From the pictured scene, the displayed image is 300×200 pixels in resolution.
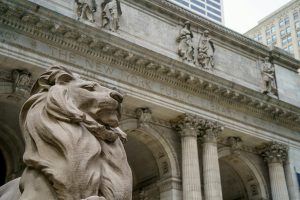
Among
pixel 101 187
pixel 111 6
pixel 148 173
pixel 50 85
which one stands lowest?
pixel 101 187

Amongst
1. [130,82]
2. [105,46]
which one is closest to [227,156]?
[130,82]

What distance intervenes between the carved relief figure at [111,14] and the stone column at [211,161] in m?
5.63

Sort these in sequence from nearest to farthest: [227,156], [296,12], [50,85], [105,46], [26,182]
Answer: [26,182], [50,85], [105,46], [227,156], [296,12]

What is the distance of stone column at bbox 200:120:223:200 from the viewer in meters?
17.8

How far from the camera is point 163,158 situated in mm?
18766

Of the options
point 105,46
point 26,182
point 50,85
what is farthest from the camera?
point 105,46

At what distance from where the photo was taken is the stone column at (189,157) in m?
17.1

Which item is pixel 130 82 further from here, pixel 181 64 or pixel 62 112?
pixel 62 112

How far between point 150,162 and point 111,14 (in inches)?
272

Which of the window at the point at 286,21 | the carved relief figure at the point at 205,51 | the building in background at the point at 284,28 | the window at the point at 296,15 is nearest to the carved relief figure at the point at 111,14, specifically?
the carved relief figure at the point at 205,51

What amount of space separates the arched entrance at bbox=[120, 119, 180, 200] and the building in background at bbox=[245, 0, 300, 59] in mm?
42070

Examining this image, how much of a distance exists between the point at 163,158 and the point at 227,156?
4.24 m

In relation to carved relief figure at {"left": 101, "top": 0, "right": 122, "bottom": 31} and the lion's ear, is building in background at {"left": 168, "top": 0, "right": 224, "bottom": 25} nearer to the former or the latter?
carved relief figure at {"left": 101, "top": 0, "right": 122, "bottom": 31}

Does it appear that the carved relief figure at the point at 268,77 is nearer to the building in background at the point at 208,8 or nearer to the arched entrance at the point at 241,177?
the arched entrance at the point at 241,177
